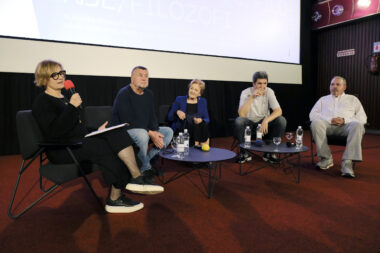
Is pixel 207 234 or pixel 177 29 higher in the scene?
pixel 177 29

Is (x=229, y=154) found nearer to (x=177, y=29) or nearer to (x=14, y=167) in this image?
(x=14, y=167)

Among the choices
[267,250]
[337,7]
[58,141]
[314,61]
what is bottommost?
[267,250]

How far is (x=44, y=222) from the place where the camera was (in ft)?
5.54

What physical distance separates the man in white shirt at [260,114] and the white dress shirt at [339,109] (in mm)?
459

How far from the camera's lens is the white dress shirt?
3.10m

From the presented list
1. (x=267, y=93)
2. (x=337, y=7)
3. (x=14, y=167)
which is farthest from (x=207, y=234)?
(x=337, y=7)

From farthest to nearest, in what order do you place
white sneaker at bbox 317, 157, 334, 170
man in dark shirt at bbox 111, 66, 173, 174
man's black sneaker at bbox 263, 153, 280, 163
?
man's black sneaker at bbox 263, 153, 280, 163 < white sneaker at bbox 317, 157, 334, 170 < man in dark shirt at bbox 111, 66, 173, 174

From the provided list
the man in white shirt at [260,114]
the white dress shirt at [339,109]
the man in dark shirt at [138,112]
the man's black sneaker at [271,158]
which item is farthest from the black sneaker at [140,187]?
the white dress shirt at [339,109]

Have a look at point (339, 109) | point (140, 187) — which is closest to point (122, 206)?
point (140, 187)

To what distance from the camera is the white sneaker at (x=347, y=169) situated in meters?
2.65

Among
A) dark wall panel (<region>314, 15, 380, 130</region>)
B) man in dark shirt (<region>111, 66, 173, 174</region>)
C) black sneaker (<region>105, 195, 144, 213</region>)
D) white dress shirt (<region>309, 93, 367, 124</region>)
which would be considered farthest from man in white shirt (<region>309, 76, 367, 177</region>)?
dark wall panel (<region>314, 15, 380, 130</region>)

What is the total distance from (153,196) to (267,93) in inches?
81.5

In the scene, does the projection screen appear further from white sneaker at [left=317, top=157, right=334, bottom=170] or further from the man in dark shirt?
white sneaker at [left=317, top=157, right=334, bottom=170]

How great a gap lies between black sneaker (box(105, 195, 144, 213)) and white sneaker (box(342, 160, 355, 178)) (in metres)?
2.09
